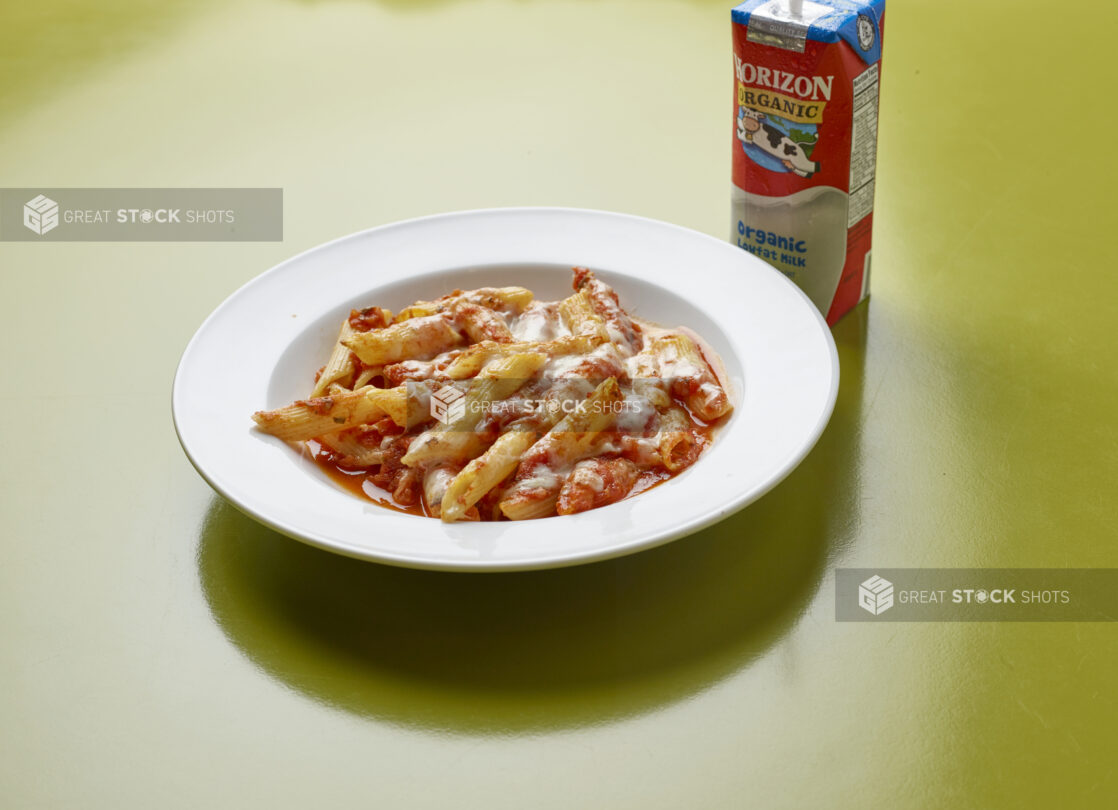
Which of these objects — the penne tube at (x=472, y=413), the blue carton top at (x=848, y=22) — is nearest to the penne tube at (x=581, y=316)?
the penne tube at (x=472, y=413)

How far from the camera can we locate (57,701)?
4.62 feet

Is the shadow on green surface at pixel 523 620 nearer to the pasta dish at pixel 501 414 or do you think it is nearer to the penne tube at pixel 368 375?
the pasta dish at pixel 501 414

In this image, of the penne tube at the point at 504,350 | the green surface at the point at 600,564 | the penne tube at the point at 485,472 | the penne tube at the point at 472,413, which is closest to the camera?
the green surface at the point at 600,564

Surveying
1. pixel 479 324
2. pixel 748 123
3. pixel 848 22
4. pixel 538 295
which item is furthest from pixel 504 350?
pixel 848 22

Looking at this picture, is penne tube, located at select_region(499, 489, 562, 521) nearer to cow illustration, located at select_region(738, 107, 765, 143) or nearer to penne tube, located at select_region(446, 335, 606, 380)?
penne tube, located at select_region(446, 335, 606, 380)

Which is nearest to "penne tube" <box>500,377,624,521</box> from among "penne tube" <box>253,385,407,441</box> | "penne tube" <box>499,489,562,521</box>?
"penne tube" <box>499,489,562,521</box>

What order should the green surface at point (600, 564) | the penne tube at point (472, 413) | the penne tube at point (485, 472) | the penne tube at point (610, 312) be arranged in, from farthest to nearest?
the penne tube at point (610, 312), the penne tube at point (472, 413), the penne tube at point (485, 472), the green surface at point (600, 564)

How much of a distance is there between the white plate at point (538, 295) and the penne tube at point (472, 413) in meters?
0.11

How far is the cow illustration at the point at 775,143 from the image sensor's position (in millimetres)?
1812

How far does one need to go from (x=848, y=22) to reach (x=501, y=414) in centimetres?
78

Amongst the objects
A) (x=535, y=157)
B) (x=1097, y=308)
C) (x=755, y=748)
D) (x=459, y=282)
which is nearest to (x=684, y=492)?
(x=755, y=748)

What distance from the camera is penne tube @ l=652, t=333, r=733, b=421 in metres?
1.66

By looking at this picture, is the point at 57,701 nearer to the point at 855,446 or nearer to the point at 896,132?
the point at 855,446

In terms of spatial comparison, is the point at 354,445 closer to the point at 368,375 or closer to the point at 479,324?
the point at 368,375
